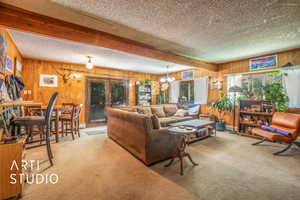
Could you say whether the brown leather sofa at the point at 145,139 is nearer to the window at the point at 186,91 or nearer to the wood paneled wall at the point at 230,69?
the wood paneled wall at the point at 230,69

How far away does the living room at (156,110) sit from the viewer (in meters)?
1.76

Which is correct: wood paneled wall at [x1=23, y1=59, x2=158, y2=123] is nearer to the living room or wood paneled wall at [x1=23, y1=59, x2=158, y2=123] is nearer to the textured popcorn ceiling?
the living room

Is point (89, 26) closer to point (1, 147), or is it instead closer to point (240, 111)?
point (1, 147)

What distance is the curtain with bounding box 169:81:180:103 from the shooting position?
689 cm

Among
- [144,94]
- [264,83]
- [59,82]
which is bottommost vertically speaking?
[144,94]

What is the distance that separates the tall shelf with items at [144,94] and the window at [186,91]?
5.32 feet

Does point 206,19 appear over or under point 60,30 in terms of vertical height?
over

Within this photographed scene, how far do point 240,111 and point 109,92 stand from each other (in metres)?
5.01

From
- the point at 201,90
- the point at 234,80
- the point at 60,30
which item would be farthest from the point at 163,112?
the point at 60,30

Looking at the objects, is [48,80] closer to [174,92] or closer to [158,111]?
[158,111]

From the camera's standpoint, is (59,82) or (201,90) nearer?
(59,82)

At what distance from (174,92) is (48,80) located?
5.35 m

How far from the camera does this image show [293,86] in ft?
12.1

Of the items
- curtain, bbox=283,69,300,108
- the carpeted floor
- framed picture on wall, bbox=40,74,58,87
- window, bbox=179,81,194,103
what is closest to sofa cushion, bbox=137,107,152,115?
the carpeted floor
